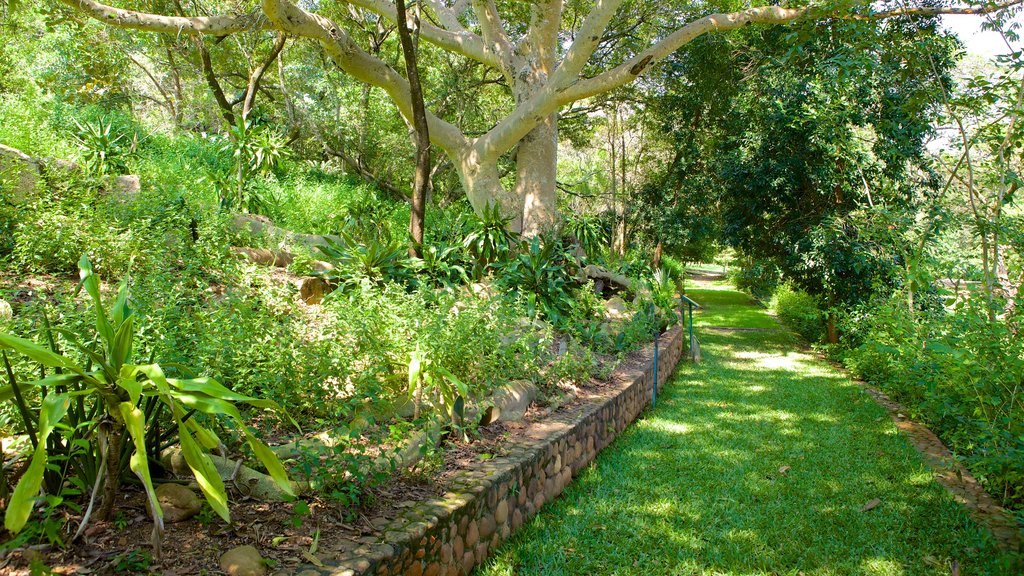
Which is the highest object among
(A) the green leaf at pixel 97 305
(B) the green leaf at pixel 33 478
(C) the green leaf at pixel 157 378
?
(A) the green leaf at pixel 97 305

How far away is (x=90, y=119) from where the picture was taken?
1031cm

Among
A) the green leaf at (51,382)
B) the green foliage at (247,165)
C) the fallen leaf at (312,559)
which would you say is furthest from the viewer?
the green foliage at (247,165)

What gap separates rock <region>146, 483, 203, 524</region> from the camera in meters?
2.74

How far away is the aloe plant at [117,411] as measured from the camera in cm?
216

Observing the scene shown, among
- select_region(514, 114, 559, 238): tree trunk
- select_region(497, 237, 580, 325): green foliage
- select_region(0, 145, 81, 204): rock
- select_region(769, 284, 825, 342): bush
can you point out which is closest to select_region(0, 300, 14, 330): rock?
select_region(0, 145, 81, 204): rock

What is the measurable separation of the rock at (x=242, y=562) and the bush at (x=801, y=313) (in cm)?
962

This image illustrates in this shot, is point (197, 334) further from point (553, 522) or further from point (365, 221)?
point (365, 221)

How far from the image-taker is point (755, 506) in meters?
4.48

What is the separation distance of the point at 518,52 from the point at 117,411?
382 inches

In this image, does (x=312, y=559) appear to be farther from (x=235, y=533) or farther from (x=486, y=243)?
(x=486, y=243)

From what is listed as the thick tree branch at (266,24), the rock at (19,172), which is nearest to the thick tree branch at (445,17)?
the thick tree branch at (266,24)

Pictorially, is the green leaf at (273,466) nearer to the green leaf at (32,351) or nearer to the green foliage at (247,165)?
the green leaf at (32,351)

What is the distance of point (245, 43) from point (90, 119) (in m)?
4.63

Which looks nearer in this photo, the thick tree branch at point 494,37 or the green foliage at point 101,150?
the green foliage at point 101,150
